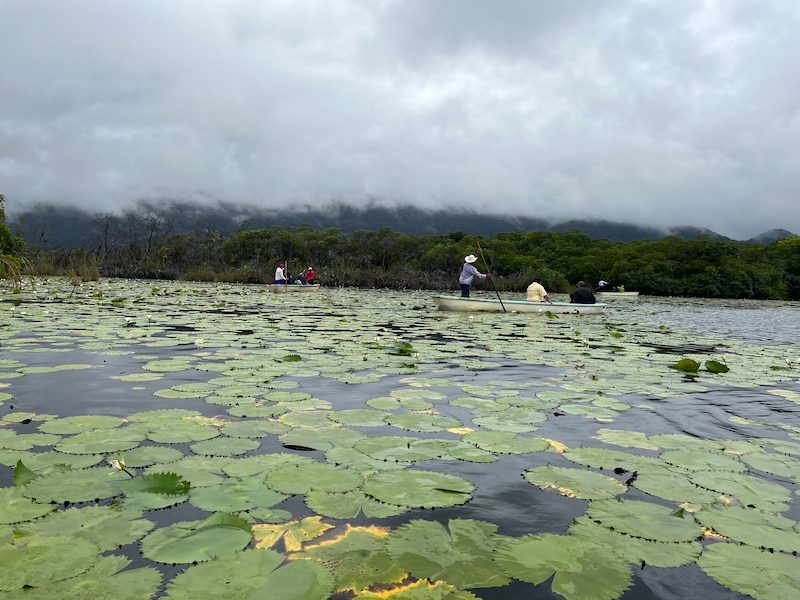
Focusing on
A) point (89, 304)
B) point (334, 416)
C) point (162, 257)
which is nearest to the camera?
point (334, 416)

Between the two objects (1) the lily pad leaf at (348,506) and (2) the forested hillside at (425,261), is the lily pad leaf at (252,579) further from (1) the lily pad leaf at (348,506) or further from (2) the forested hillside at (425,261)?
(2) the forested hillside at (425,261)

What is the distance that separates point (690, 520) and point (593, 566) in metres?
0.66

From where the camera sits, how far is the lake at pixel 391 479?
174 cm

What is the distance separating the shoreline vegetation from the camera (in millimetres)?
33719

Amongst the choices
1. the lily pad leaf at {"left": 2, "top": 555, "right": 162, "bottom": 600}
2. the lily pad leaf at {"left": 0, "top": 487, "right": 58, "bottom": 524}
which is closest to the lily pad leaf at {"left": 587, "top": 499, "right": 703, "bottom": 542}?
the lily pad leaf at {"left": 2, "top": 555, "right": 162, "bottom": 600}

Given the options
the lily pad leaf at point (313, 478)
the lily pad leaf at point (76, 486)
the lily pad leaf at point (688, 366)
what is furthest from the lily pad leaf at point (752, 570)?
the lily pad leaf at point (688, 366)

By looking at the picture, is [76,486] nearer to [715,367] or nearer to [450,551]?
[450,551]

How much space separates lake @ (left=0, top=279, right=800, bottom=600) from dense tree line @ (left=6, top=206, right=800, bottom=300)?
28315mm

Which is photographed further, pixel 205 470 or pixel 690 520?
pixel 205 470

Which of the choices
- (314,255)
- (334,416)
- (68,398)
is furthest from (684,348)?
(314,255)

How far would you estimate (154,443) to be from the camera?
117 inches

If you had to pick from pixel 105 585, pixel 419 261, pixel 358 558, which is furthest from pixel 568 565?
pixel 419 261

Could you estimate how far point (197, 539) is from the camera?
1877mm

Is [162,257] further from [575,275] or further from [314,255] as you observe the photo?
[575,275]
